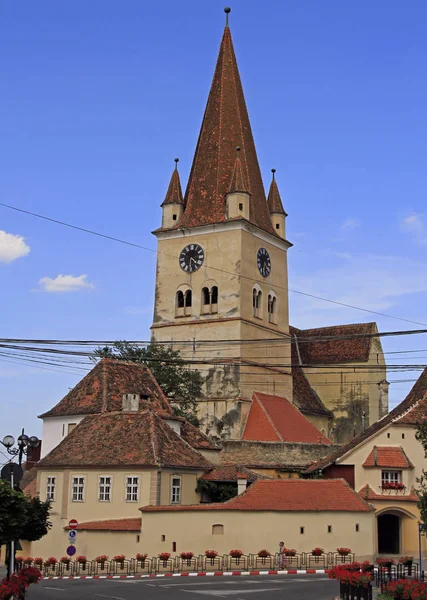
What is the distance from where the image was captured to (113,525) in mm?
48594

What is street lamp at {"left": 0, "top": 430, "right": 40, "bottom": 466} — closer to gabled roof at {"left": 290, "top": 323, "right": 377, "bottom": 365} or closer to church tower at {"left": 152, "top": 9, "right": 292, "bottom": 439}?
church tower at {"left": 152, "top": 9, "right": 292, "bottom": 439}

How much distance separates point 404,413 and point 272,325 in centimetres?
2300

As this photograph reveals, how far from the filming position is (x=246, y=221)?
3054 inches

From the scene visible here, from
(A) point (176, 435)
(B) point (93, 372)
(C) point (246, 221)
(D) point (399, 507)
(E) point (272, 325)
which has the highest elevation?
(C) point (246, 221)

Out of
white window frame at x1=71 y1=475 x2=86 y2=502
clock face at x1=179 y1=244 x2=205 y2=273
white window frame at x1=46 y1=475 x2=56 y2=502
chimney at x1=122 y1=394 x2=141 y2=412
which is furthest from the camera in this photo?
clock face at x1=179 y1=244 x2=205 y2=273

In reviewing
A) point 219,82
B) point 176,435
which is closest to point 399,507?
point 176,435

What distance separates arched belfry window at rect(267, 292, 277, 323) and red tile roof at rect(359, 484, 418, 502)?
26219 mm

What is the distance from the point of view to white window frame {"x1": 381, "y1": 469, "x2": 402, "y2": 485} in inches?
2201

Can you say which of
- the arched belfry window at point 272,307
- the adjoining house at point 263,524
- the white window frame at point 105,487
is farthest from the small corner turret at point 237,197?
the adjoining house at point 263,524

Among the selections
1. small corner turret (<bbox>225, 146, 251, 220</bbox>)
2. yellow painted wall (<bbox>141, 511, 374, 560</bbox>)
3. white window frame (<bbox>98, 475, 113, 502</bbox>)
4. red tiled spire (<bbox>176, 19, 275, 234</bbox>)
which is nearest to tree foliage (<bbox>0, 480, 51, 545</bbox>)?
yellow painted wall (<bbox>141, 511, 374, 560</bbox>)

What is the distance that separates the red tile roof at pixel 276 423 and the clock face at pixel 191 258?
1145 centimetres

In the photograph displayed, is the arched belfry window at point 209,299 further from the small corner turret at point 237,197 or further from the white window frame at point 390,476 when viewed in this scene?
the white window frame at point 390,476

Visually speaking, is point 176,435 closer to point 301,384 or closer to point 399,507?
point 399,507

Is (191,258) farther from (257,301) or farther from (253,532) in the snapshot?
(253,532)
